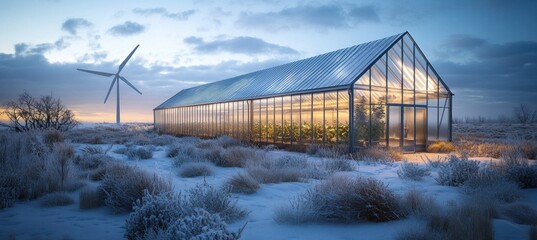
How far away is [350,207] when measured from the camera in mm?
5047

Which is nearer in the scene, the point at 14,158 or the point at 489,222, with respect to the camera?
the point at 489,222

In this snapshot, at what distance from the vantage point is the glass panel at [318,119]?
17781 mm

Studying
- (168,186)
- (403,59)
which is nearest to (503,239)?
(168,186)

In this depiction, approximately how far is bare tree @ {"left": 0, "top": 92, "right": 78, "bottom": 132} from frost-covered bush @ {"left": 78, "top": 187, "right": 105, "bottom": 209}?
14.6m

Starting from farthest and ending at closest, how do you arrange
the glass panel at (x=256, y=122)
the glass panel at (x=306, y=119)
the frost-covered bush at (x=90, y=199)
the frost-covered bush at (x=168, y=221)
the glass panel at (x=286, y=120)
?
the glass panel at (x=256, y=122), the glass panel at (x=286, y=120), the glass panel at (x=306, y=119), the frost-covered bush at (x=90, y=199), the frost-covered bush at (x=168, y=221)

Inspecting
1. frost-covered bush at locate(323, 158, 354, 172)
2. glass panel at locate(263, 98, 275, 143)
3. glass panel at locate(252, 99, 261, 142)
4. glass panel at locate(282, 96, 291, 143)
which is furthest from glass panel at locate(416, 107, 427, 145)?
glass panel at locate(252, 99, 261, 142)

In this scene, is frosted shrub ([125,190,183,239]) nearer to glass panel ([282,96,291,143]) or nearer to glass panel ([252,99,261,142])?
glass panel ([282,96,291,143])


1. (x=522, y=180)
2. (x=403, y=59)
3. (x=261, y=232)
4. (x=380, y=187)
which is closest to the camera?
(x=261, y=232)

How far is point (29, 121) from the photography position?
19109mm

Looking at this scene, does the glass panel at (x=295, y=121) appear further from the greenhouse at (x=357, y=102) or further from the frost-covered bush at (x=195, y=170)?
the frost-covered bush at (x=195, y=170)

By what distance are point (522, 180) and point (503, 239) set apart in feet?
15.0

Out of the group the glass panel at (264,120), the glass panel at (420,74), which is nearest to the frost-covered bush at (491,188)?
the glass panel at (420,74)

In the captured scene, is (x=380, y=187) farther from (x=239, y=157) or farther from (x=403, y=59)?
(x=403, y=59)

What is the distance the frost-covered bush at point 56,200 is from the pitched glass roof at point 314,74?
12615 mm
